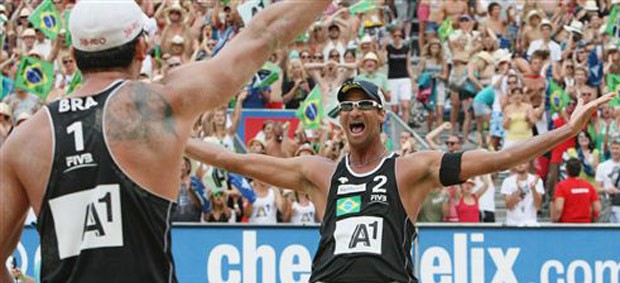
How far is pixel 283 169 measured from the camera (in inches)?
345

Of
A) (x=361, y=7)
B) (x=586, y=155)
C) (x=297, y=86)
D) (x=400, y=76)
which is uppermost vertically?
(x=361, y=7)

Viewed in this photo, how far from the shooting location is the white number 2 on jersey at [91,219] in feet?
15.3

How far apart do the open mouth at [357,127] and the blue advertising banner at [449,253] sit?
585 centimetres

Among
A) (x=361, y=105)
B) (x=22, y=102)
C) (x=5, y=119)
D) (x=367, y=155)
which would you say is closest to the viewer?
(x=367, y=155)

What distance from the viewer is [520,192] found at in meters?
17.0

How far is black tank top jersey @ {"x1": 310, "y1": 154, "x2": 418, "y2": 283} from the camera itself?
8086mm

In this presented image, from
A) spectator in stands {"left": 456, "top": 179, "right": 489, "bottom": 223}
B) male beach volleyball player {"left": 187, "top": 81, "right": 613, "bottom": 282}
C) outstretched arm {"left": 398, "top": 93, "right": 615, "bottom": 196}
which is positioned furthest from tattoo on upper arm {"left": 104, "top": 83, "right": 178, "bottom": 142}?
spectator in stands {"left": 456, "top": 179, "right": 489, "bottom": 223}

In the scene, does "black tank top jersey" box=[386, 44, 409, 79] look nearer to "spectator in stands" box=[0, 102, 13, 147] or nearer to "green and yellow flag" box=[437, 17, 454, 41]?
"green and yellow flag" box=[437, 17, 454, 41]

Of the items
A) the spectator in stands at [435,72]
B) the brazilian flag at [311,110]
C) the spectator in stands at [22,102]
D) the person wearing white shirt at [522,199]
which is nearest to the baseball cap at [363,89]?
the person wearing white shirt at [522,199]

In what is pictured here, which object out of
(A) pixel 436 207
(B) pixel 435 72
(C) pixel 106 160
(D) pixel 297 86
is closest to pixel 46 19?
(D) pixel 297 86

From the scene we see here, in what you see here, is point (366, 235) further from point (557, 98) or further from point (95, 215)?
point (557, 98)

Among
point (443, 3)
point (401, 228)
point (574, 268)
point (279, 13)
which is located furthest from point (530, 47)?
point (279, 13)

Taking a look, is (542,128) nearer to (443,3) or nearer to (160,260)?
(443,3)

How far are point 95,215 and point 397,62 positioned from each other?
53.2 feet
